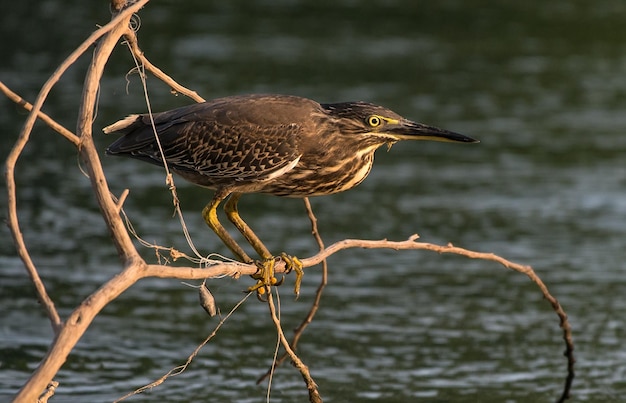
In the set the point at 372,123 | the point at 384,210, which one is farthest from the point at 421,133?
the point at 384,210

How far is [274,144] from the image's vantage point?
21.0 ft

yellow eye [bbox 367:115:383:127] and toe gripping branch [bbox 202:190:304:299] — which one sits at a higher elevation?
yellow eye [bbox 367:115:383:127]

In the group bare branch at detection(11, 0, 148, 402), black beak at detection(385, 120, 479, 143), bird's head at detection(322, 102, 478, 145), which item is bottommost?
bare branch at detection(11, 0, 148, 402)

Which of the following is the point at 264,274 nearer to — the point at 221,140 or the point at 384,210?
the point at 221,140

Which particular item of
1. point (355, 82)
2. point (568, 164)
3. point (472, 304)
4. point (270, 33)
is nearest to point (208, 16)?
point (270, 33)

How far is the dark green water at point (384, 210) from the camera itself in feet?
28.9

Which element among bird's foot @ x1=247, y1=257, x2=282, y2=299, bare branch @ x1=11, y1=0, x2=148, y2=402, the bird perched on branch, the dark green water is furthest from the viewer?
the dark green water

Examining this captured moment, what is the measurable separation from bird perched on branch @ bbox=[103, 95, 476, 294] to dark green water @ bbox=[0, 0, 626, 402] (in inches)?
67.6

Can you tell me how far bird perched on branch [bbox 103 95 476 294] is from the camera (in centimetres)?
640

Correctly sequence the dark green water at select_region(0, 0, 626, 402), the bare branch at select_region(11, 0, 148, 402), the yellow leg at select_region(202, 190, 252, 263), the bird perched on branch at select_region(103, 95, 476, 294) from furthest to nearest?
the dark green water at select_region(0, 0, 626, 402), the yellow leg at select_region(202, 190, 252, 263), the bird perched on branch at select_region(103, 95, 476, 294), the bare branch at select_region(11, 0, 148, 402)

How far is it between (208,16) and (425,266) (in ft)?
32.2

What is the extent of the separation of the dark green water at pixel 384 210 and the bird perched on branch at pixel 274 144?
1.72m

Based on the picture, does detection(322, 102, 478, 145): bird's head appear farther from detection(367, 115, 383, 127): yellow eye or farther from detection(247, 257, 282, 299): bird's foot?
detection(247, 257, 282, 299): bird's foot

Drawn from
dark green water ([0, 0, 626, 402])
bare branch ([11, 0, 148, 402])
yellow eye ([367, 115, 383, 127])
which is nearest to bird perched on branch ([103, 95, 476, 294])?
yellow eye ([367, 115, 383, 127])
